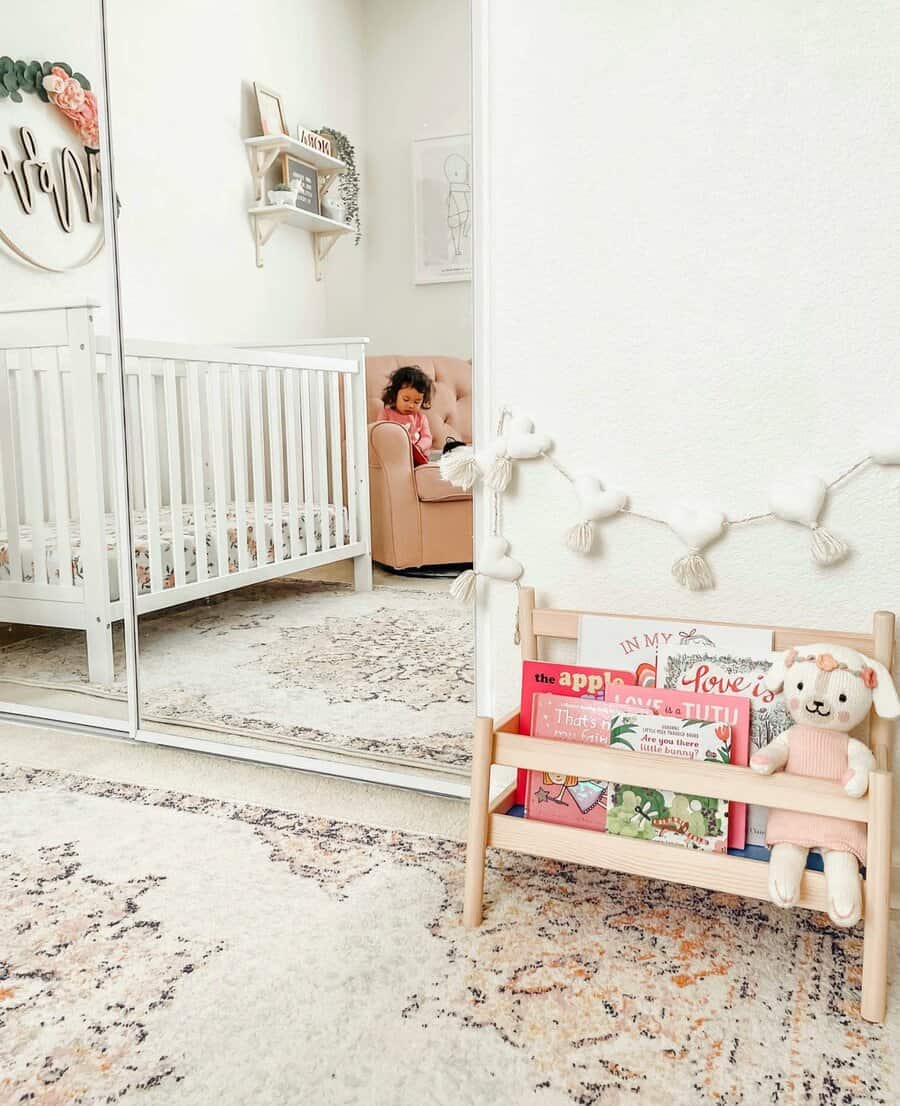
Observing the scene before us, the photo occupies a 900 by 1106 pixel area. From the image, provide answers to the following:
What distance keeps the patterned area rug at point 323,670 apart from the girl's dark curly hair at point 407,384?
38 centimetres

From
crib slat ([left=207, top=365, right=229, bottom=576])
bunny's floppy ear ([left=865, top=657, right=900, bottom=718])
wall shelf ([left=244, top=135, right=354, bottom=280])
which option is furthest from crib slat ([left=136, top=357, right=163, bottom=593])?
bunny's floppy ear ([left=865, top=657, right=900, bottom=718])

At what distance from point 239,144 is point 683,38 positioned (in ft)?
3.21

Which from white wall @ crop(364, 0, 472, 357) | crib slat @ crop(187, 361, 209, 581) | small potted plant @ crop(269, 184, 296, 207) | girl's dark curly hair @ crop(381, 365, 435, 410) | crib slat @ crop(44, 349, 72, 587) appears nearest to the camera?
white wall @ crop(364, 0, 472, 357)

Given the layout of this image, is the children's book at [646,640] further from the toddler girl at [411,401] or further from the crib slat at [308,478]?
the crib slat at [308,478]

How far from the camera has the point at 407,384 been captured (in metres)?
1.84

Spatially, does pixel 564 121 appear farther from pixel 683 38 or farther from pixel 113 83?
pixel 113 83

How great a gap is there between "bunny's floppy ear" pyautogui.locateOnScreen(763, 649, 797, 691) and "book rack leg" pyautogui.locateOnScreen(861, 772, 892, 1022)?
19 cm

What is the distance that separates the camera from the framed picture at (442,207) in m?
1.73

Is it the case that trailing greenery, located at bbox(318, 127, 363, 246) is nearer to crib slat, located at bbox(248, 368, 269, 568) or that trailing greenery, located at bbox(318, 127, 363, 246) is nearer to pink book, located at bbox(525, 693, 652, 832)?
crib slat, located at bbox(248, 368, 269, 568)

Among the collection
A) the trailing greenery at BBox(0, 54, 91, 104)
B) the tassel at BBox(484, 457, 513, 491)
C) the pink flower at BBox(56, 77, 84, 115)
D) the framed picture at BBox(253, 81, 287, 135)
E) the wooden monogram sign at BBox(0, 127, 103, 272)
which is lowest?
the tassel at BBox(484, 457, 513, 491)

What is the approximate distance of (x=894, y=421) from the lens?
1.37 meters

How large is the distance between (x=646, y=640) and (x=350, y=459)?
792 millimetres

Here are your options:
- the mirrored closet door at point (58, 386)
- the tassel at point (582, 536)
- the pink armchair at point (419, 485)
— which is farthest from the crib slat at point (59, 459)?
the tassel at point (582, 536)

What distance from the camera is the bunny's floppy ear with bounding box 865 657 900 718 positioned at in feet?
4.07
